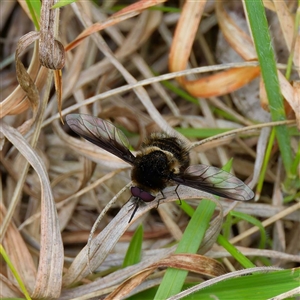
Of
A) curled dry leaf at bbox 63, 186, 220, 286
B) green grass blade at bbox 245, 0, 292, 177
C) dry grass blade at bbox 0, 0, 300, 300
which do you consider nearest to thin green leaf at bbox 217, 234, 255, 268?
dry grass blade at bbox 0, 0, 300, 300

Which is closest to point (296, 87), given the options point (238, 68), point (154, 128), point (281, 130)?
point (281, 130)

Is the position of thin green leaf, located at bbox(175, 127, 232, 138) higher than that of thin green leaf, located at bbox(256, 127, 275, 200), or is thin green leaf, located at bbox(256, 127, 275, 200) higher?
thin green leaf, located at bbox(175, 127, 232, 138)

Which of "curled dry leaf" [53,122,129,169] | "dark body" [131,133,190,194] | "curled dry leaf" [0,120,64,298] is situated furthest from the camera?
"curled dry leaf" [53,122,129,169]

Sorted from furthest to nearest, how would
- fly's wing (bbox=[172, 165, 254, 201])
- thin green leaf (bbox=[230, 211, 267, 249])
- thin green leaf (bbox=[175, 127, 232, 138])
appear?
thin green leaf (bbox=[175, 127, 232, 138]) → thin green leaf (bbox=[230, 211, 267, 249]) → fly's wing (bbox=[172, 165, 254, 201])

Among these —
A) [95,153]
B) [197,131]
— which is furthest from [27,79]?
[197,131]

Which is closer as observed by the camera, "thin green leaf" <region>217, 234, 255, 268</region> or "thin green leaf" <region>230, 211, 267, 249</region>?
"thin green leaf" <region>217, 234, 255, 268</region>

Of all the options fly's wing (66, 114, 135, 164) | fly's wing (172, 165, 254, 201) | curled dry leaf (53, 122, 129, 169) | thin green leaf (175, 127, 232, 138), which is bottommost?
fly's wing (172, 165, 254, 201)

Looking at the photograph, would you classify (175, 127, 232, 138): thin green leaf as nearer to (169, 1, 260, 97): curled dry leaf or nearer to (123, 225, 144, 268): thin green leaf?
(169, 1, 260, 97): curled dry leaf
